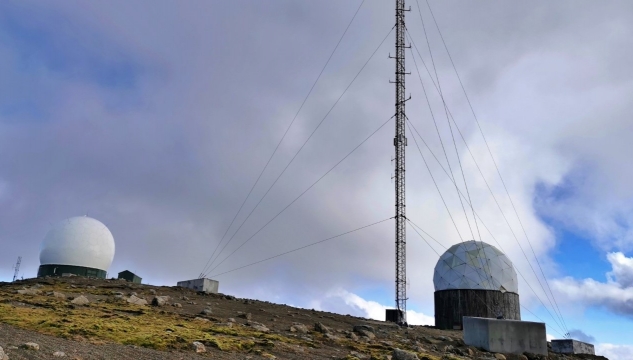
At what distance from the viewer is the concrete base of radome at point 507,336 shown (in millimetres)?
24109

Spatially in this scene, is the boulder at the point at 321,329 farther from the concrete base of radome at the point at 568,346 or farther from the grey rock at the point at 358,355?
the concrete base of radome at the point at 568,346

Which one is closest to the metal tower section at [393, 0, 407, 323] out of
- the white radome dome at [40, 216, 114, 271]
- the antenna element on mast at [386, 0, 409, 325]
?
the antenna element on mast at [386, 0, 409, 325]

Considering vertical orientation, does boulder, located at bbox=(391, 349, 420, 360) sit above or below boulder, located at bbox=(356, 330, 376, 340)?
below

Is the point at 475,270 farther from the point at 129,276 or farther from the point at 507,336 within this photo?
the point at 129,276

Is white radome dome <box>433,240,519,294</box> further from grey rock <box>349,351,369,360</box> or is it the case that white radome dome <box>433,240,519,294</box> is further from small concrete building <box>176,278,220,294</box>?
grey rock <box>349,351,369,360</box>

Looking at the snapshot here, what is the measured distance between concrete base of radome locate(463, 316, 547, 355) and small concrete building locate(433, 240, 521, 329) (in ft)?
58.8

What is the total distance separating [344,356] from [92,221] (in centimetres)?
4273

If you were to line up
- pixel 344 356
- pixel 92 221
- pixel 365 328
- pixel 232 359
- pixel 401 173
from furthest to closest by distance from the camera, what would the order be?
pixel 92 221, pixel 401 173, pixel 365 328, pixel 344 356, pixel 232 359

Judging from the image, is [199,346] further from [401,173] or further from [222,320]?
[401,173]

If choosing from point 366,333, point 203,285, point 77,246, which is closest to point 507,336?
point 366,333

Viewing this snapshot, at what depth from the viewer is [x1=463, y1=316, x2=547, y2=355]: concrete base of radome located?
24.1 meters

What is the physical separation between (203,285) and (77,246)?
53.8ft

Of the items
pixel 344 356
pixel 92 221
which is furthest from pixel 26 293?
pixel 92 221

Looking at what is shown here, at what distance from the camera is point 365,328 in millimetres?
23859
